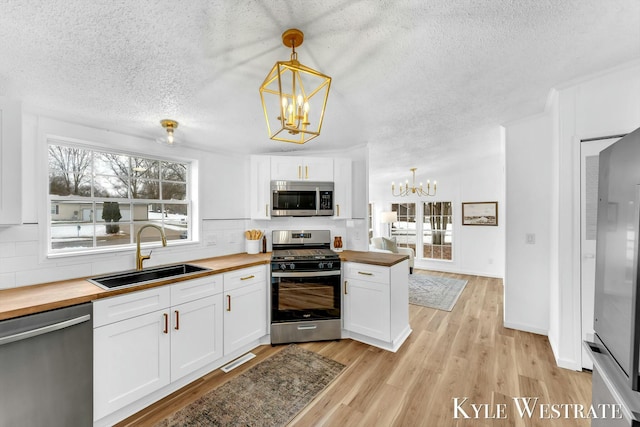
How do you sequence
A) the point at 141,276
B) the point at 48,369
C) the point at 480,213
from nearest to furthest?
the point at 48,369 < the point at 141,276 < the point at 480,213

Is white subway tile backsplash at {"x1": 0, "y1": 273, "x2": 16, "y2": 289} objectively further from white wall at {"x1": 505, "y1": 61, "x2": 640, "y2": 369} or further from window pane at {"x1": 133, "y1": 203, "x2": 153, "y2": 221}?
white wall at {"x1": 505, "y1": 61, "x2": 640, "y2": 369}

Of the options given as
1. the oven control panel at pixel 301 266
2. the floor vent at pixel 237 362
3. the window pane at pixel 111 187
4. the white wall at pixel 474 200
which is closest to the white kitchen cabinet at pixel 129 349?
the floor vent at pixel 237 362

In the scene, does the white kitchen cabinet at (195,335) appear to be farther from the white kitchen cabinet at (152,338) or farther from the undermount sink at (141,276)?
the undermount sink at (141,276)

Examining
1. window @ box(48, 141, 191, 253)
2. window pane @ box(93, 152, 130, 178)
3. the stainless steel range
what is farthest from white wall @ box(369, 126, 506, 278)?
window pane @ box(93, 152, 130, 178)

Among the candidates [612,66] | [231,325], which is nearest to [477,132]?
[612,66]

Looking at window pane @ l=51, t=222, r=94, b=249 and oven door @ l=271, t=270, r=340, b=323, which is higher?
window pane @ l=51, t=222, r=94, b=249

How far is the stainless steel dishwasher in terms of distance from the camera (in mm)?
1389

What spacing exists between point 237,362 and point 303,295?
869 millimetres

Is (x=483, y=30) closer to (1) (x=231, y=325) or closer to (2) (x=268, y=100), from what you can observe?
(2) (x=268, y=100)

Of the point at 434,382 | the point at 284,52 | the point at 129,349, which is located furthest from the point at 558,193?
the point at 129,349

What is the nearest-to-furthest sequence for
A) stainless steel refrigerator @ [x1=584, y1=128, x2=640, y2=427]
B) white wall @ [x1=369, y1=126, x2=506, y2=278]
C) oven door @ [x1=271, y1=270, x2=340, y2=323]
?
stainless steel refrigerator @ [x1=584, y1=128, x2=640, y2=427], oven door @ [x1=271, y1=270, x2=340, y2=323], white wall @ [x1=369, y1=126, x2=506, y2=278]

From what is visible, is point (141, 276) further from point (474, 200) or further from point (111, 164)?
point (474, 200)

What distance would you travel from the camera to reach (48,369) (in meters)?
1.51

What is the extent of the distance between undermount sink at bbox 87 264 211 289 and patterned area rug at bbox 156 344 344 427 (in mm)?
976
